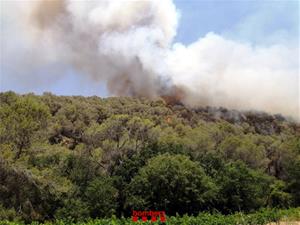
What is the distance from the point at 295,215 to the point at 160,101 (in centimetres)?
5965

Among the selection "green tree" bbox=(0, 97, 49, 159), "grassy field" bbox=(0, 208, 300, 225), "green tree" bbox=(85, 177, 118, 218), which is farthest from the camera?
"green tree" bbox=(85, 177, 118, 218)

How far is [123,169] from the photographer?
54062mm

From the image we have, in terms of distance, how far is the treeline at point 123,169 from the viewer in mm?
38656

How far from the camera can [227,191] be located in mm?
54500

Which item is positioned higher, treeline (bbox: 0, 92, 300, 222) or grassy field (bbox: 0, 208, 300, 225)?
treeline (bbox: 0, 92, 300, 222)

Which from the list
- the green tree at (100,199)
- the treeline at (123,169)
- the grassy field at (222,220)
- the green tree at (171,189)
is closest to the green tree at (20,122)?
the treeline at (123,169)

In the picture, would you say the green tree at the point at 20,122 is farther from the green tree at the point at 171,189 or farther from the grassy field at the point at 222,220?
the green tree at the point at 171,189

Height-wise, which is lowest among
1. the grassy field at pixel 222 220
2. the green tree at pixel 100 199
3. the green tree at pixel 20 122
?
the grassy field at pixel 222 220

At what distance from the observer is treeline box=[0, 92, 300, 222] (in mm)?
38656

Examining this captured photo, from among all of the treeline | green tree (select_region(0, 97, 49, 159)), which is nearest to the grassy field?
the treeline

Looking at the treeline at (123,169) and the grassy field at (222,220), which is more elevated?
the treeline at (123,169)

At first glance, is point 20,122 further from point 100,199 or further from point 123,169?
point 123,169

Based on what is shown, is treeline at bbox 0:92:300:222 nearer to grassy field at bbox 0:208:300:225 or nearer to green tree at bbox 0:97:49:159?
green tree at bbox 0:97:49:159

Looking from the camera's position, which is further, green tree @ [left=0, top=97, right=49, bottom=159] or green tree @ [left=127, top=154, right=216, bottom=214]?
green tree @ [left=127, top=154, right=216, bottom=214]
